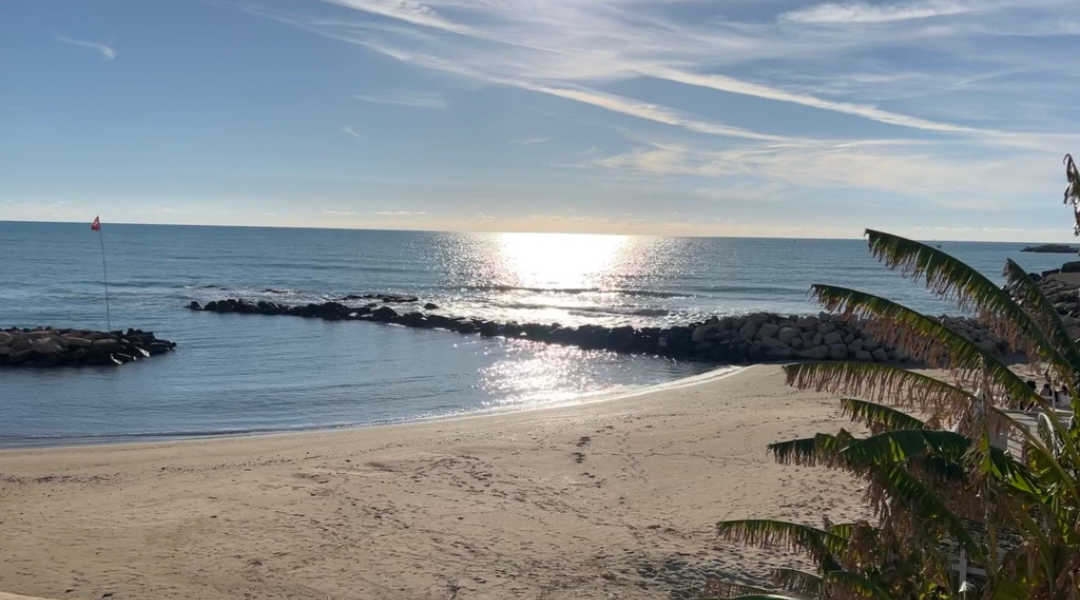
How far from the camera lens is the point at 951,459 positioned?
5.12 meters

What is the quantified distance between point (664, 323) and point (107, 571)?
112 feet

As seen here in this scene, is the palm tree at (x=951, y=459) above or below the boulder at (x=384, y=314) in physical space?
above

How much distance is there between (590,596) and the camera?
838 cm

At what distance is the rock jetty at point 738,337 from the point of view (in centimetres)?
2797

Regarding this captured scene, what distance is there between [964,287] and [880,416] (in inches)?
44.2

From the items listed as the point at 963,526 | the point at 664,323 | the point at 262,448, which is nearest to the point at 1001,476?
the point at 963,526

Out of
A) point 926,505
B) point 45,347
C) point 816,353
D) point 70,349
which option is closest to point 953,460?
point 926,505

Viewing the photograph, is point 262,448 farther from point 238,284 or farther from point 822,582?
point 238,284

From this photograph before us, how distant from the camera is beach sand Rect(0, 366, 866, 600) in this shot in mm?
8695

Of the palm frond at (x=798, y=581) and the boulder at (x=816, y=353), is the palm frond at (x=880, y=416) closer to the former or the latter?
the palm frond at (x=798, y=581)

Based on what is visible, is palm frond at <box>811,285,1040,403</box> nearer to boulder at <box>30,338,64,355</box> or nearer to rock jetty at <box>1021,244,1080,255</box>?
boulder at <box>30,338,64,355</box>

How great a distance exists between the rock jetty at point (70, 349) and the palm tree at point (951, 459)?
26.1 meters

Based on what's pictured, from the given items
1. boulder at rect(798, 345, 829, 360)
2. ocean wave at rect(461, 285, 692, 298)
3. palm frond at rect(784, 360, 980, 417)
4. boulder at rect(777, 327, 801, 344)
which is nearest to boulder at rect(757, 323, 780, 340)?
boulder at rect(777, 327, 801, 344)

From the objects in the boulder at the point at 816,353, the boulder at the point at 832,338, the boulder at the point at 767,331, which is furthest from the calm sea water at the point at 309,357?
the boulder at the point at 832,338
